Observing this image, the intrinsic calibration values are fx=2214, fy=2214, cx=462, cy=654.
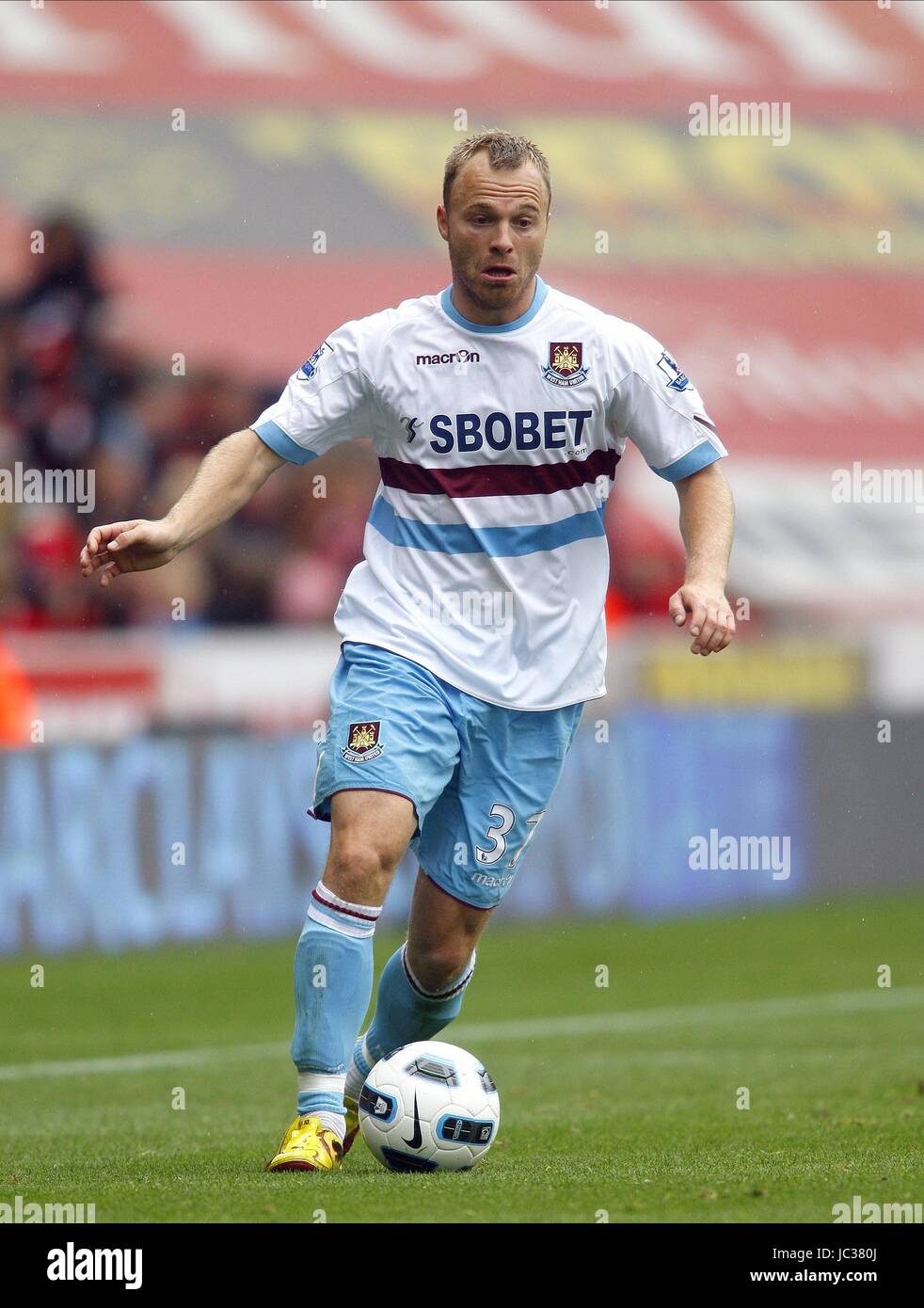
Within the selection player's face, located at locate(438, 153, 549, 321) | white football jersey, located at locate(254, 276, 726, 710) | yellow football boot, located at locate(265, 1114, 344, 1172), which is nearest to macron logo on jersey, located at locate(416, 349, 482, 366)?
white football jersey, located at locate(254, 276, 726, 710)

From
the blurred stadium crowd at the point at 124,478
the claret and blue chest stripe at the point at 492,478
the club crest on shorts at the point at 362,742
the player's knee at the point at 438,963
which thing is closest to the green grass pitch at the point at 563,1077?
the player's knee at the point at 438,963

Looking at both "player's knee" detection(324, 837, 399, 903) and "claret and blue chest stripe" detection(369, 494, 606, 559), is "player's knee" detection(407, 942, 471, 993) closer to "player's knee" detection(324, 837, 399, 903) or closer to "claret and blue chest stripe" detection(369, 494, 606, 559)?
"player's knee" detection(324, 837, 399, 903)

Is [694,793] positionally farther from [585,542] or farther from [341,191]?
[341,191]

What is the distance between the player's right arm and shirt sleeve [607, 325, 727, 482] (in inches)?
35.1

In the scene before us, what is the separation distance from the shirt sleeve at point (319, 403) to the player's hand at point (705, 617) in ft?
3.25

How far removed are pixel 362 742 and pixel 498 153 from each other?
1473 millimetres

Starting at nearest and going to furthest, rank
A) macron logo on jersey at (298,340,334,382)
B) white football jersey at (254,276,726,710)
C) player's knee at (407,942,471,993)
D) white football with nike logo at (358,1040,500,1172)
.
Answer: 1. white football with nike logo at (358,1040,500,1172)
2. white football jersey at (254,276,726,710)
3. macron logo on jersey at (298,340,334,382)
4. player's knee at (407,942,471,993)

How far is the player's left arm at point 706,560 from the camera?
512 cm

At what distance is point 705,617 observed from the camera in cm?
512

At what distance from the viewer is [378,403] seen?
560cm

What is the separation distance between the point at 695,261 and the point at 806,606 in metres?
4.84

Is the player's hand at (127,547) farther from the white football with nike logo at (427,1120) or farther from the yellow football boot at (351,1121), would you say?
the yellow football boot at (351,1121)

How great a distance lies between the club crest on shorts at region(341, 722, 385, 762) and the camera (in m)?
5.30

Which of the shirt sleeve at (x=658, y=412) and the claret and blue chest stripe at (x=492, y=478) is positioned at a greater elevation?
the shirt sleeve at (x=658, y=412)
